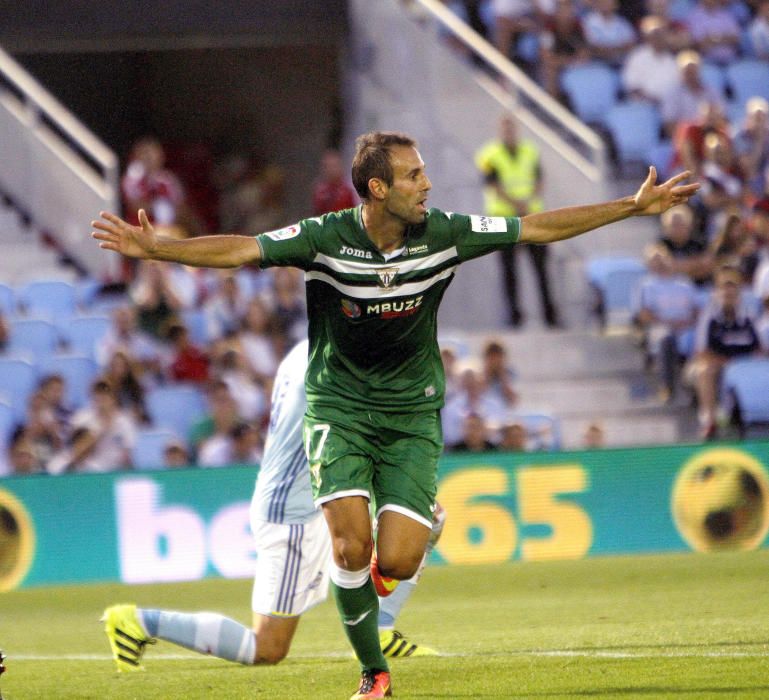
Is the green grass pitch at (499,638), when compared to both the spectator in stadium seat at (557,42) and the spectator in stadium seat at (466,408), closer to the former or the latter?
the spectator in stadium seat at (466,408)

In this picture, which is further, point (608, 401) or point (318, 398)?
point (608, 401)

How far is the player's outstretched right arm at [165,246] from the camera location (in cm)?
611

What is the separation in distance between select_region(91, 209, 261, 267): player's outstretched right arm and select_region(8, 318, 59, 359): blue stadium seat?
898 centimetres

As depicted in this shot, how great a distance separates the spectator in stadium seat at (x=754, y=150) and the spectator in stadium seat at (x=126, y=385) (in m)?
6.50

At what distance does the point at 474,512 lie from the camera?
42.8 ft

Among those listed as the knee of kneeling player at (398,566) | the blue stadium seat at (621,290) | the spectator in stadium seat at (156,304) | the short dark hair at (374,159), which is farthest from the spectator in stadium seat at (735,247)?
the knee of kneeling player at (398,566)

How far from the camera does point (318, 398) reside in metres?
6.57

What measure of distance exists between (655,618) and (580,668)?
2.09 m

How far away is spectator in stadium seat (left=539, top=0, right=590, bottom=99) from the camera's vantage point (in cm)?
1833

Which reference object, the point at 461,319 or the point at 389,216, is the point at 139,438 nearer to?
the point at 461,319

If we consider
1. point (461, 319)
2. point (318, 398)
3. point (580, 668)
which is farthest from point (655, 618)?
point (461, 319)

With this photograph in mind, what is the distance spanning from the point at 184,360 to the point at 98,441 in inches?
45.7

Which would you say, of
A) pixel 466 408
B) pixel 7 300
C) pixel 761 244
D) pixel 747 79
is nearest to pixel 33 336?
pixel 7 300

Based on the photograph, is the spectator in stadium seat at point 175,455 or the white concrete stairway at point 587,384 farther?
the white concrete stairway at point 587,384
